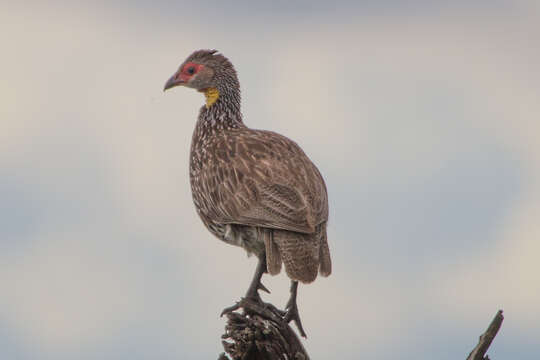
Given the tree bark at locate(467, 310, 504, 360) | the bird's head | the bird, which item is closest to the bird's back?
the bird

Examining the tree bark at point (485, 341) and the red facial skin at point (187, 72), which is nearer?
the tree bark at point (485, 341)

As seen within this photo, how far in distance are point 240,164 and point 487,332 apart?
210 inches

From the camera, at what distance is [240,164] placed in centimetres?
1320

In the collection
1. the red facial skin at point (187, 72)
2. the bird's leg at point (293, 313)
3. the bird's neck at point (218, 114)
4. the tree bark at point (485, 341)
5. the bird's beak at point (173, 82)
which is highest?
the red facial skin at point (187, 72)

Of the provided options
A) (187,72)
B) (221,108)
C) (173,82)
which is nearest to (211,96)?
(221,108)

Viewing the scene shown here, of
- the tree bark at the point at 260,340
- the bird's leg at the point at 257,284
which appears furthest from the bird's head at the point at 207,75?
the tree bark at the point at 260,340

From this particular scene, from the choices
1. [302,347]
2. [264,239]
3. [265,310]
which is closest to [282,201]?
[264,239]

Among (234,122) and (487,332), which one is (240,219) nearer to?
(234,122)

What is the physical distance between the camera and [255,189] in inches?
497

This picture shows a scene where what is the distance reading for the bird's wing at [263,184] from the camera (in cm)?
1195

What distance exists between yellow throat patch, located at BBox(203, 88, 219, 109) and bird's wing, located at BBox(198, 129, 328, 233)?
1333 millimetres

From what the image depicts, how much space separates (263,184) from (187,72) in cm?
359

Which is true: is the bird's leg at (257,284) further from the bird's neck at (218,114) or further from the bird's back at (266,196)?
the bird's neck at (218,114)

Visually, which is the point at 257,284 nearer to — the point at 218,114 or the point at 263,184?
the point at 263,184
